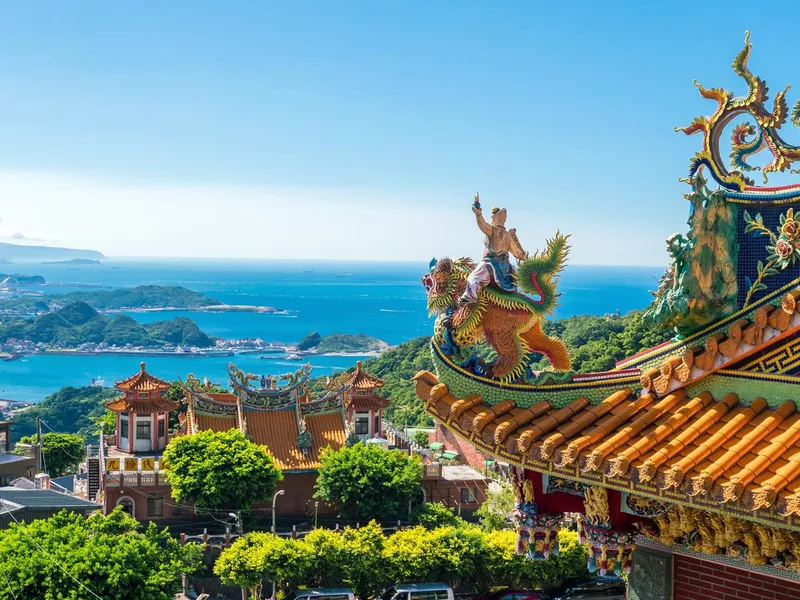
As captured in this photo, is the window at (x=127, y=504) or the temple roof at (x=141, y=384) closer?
the window at (x=127, y=504)

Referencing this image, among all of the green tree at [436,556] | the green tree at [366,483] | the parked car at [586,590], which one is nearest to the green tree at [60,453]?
the green tree at [366,483]

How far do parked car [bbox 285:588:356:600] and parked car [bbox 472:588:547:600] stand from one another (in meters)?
3.95

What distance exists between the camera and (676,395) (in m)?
9.02

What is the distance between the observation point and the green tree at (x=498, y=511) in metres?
34.7

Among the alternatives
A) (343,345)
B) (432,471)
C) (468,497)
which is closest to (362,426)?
(432,471)

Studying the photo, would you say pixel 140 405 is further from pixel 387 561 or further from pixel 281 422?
pixel 387 561

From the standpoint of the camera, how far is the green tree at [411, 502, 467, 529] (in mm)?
35875

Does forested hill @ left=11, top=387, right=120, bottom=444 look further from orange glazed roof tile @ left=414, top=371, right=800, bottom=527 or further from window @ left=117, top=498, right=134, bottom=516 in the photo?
orange glazed roof tile @ left=414, top=371, right=800, bottom=527

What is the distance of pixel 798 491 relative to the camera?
23.7 feet

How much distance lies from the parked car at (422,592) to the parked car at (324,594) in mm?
1194

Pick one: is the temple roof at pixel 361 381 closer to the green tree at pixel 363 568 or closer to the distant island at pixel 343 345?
the green tree at pixel 363 568

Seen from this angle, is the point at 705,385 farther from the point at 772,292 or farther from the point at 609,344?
the point at 609,344

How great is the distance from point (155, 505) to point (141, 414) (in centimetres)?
404

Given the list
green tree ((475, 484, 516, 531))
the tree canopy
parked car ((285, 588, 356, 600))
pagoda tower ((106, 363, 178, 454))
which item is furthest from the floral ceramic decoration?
pagoda tower ((106, 363, 178, 454))
